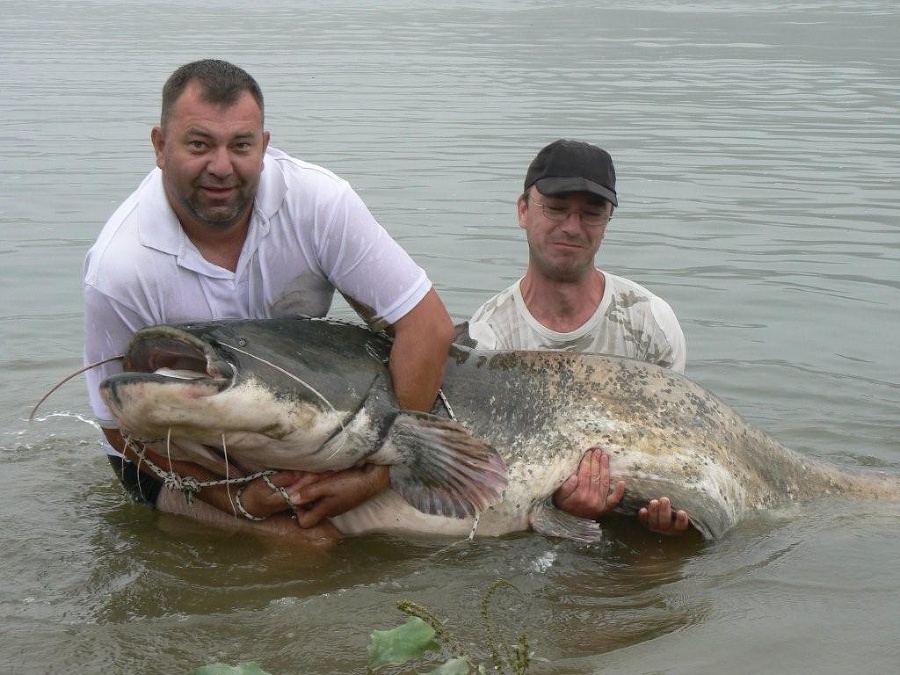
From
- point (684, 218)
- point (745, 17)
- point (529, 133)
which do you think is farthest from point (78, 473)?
point (745, 17)

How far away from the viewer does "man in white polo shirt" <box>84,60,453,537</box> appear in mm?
4125

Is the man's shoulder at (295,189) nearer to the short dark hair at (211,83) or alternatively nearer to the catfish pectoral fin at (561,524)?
the short dark hair at (211,83)

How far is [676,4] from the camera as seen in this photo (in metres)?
35.1

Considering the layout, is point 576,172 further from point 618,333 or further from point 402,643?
point 402,643

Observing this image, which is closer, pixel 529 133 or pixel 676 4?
pixel 529 133

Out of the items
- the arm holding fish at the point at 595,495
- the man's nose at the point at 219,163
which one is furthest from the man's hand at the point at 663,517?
the man's nose at the point at 219,163

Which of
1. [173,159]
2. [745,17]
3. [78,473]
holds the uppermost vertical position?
[745,17]

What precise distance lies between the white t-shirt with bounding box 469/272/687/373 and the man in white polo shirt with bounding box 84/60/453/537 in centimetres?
100

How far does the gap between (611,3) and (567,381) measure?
111 feet

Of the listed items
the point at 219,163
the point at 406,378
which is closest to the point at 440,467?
the point at 406,378

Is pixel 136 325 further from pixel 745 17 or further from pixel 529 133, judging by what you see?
pixel 745 17

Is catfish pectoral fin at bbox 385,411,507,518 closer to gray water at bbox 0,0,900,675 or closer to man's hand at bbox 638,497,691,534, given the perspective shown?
gray water at bbox 0,0,900,675

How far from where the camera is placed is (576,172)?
16.6ft

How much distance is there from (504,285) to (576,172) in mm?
3436
